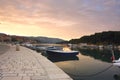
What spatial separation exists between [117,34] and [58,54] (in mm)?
106577

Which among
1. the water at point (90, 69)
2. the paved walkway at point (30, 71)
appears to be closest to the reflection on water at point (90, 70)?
the water at point (90, 69)

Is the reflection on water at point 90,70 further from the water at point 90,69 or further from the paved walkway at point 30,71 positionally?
the paved walkway at point 30,71

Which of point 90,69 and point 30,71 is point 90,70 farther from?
point 30,71

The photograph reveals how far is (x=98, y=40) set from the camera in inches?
6255

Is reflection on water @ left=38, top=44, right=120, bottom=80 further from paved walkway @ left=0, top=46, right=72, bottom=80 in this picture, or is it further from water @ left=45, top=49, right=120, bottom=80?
paved walkway @ left=0, top=46, right=72, bottom=80

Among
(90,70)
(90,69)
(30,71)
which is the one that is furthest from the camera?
(90,69)

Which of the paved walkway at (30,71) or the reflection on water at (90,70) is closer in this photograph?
the paved walkway at (30,71)

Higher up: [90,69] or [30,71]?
[30,71]

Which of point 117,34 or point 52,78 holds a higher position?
point 117,34

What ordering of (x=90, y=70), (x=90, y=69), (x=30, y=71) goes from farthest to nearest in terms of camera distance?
(x=90, y=69) < (x=90, y=70) < (x=30, y=71)

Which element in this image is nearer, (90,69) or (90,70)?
(90,70)

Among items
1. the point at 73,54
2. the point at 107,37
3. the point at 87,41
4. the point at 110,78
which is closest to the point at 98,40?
the point at 107,37

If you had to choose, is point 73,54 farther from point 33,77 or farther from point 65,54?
point 33,77

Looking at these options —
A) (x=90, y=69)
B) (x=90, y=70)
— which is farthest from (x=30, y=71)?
(x=90, y=69)
